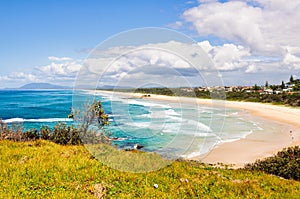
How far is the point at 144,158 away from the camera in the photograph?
9.94 meters

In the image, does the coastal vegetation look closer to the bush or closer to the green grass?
the green grass

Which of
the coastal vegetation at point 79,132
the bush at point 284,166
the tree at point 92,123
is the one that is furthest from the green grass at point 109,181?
the coastal vegetation at point 79,132

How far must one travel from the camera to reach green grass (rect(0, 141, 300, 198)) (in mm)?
7078

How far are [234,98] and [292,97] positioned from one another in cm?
2568

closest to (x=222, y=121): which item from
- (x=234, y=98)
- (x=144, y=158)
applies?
(x=144, y=158)

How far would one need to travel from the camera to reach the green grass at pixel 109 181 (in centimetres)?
708

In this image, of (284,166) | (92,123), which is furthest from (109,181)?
(284,166)

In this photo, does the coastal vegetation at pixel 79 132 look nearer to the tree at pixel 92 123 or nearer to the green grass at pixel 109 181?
the tree at pixel 92 123

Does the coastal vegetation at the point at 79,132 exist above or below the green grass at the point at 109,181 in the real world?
above

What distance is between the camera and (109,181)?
303 inches

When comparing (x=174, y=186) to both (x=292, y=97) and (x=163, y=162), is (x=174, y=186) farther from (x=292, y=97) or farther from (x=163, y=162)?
(x=292, y=97)

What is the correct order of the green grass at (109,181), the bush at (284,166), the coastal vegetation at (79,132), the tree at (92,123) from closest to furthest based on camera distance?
the green grass at (109,181) < the bush at (284,166) < the tree at (92,123) < the coastal vegetation at (79,132)

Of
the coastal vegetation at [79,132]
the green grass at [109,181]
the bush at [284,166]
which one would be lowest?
the bush at [284,166]

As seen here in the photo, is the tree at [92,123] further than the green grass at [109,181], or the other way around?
the tree at [92,123]
